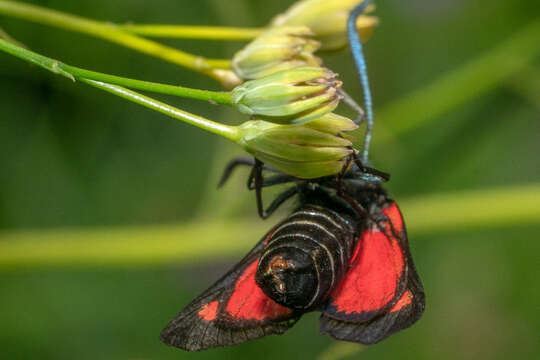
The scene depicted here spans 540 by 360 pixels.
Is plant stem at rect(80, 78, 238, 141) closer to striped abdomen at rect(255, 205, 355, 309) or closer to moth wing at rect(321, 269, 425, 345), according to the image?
striped abdomen at rect(255, 205, 355, 309)

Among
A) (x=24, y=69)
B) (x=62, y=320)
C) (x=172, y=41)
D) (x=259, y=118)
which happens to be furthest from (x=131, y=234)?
(x=259, y=118)

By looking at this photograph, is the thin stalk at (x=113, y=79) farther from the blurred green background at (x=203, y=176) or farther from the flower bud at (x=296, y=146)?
the blurred green background at (x=203, y=176)

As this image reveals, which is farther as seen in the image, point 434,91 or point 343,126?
point 434,91

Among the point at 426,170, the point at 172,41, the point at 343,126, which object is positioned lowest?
the point at 426,170

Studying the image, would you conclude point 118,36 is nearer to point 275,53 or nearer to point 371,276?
point 275,53

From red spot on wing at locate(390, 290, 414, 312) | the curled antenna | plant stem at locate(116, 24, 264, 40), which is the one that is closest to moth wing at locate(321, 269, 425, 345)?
red spot on wing at locate(390, 290, 414, 312)

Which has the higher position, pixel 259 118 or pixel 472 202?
pixel 259 118

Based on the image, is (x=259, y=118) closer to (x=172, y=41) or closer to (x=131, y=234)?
(x=131, y=234)
